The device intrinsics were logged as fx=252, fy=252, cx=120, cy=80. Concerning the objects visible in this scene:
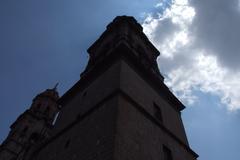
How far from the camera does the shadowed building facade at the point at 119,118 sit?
9438 millimetres

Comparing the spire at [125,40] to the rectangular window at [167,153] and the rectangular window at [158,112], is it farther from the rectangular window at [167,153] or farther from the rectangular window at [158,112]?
the rectangular window at [167,153]

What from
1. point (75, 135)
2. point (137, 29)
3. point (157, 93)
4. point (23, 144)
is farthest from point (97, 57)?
point (23, 144)

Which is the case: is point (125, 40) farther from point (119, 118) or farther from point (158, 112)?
point (119, 118)

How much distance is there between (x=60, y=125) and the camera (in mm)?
14539

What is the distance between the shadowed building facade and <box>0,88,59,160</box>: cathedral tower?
1329 centimetres

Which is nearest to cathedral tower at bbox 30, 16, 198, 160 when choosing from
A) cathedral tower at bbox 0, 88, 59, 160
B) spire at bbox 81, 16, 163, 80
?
spire at bbox 81, 16, 163, 80

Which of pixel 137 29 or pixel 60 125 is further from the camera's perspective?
pixel 137 29

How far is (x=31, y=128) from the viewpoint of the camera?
98.7 ft

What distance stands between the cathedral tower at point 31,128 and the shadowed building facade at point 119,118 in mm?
13295

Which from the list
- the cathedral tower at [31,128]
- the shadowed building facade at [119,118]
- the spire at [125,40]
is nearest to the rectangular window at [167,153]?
the shadowed building facade at [119,118]

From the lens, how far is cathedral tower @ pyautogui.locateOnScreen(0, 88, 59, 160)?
2766cm

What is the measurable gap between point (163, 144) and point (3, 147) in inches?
895

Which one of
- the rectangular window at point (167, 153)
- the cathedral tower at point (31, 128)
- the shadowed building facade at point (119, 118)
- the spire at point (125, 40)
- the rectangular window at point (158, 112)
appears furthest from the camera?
the cathedral tower at point (31, 128)

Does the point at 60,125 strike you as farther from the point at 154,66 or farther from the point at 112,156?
the point at 154,66
